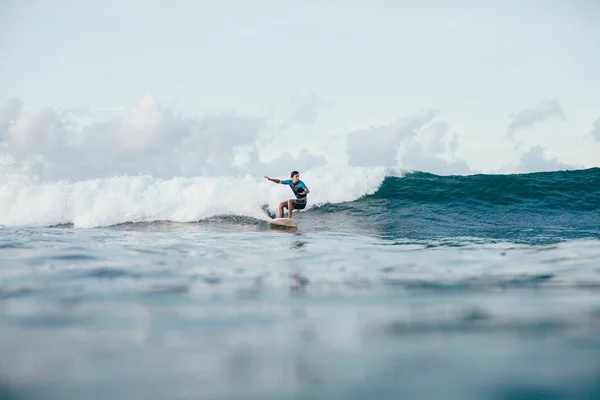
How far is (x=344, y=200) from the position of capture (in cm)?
1866

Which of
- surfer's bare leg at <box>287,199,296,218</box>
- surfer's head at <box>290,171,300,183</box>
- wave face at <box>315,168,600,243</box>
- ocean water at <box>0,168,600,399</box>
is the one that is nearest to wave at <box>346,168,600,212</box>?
wave face at <box>315,168,600,243</box>

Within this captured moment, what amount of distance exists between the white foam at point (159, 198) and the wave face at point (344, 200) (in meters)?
0.04

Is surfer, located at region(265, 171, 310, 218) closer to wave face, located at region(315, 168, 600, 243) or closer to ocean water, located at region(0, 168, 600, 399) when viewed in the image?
wave face, located at region(315, 168, 600, 243)

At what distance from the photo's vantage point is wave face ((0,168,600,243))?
16.0 meters

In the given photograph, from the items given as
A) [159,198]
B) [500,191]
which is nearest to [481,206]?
[500,191]

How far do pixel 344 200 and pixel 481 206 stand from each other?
501 cm

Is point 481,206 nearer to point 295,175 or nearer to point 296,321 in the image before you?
point 295,175

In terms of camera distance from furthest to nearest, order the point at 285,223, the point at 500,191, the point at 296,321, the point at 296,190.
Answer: the point at 500,191
the point at 296,190
the point at 285,223
the point at 296,321

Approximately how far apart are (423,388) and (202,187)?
17.0 meters

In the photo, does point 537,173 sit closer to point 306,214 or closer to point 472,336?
point 306,214

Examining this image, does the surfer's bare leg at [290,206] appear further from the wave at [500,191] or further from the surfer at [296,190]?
the wave at [500,191]

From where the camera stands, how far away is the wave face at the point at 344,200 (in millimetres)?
16047

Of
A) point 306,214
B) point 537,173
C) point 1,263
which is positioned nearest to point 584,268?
point 1,263

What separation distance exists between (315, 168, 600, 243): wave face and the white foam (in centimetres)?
125
